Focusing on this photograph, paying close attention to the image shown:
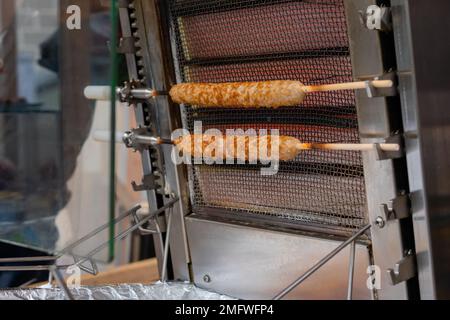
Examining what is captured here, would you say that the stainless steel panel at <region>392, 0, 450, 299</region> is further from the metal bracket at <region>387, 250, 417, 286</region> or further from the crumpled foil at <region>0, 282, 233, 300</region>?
the crumpled foil at <region>0, 282, 233, 300</region>

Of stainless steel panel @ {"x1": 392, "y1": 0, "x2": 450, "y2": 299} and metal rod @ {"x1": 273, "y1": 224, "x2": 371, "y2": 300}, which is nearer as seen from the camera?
stainless steel panel @ {"x1": 392, "y1": 0, "x2": 450, "y2": 299}

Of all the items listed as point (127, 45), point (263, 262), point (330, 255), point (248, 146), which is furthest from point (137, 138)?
point (330, 255)

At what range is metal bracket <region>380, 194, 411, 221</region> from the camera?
121cm

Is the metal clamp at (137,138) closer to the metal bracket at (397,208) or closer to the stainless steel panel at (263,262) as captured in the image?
the stainless steel panel at (263,262)

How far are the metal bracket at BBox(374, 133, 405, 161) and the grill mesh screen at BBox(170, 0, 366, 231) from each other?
12cm

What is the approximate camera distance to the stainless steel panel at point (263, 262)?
1369 mm

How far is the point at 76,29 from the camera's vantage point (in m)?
1.39

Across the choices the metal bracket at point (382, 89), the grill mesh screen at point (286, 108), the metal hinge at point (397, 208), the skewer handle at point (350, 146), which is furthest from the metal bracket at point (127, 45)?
the metal hinge at point (397, 208)

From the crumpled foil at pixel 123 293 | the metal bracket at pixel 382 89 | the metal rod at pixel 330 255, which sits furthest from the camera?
the crumpled foil at pixel 123 293

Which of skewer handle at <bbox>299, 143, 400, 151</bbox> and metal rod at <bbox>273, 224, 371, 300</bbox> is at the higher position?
skewer handle at <bbox>299, 143, 400, 151</bbox>

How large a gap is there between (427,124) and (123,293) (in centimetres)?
91

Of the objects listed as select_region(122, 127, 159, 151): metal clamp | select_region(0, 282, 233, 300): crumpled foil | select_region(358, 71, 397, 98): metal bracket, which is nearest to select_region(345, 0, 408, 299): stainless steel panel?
select_region(358, 71, 397, 98): metal bracket

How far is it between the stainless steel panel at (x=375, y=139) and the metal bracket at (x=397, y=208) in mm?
21

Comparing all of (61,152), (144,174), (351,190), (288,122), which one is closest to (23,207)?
(61,152)
